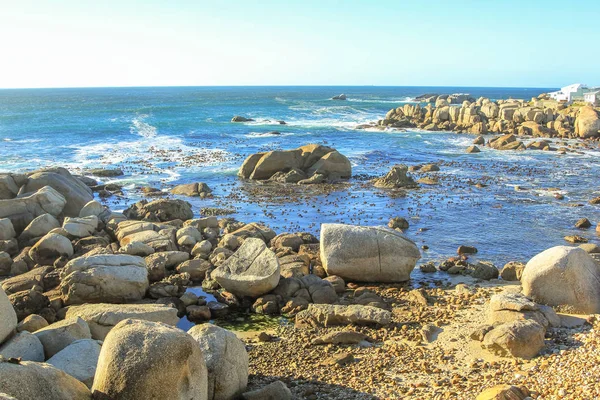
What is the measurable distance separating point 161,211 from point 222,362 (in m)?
17.7

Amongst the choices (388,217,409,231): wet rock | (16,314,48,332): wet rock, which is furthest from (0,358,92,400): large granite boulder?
(388,217,409,231): wet rock

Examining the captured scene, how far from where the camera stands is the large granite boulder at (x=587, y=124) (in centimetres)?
6288

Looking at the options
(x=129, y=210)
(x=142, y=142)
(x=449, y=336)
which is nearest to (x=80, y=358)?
(x=449, y=336)

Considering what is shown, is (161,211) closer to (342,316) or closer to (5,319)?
(342,316)

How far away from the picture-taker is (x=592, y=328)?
1472 cm

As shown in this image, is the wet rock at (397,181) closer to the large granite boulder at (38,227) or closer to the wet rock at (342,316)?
the large granite boulder at (38,227)

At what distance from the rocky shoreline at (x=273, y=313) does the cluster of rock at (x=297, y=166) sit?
14842 millimetres

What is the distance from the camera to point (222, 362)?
1148 centimetres

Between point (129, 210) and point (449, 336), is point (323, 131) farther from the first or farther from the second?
point (449, 336)

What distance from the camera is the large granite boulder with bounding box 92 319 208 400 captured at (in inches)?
338

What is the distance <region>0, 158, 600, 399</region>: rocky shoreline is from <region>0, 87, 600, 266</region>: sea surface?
184 inches

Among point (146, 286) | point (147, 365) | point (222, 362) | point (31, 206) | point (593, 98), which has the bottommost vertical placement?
point (146, 286)

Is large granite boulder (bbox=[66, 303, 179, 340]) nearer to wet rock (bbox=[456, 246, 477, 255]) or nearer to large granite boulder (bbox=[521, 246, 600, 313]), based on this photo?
large granite boulder (bbox=[521, 246, 600, 313])

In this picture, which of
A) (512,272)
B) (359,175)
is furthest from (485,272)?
(359,175)
